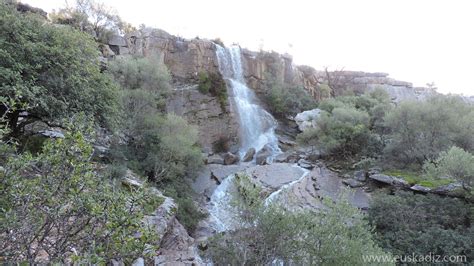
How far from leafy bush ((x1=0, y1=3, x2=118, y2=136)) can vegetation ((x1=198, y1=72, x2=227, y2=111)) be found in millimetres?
15800

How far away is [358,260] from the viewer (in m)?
8.61

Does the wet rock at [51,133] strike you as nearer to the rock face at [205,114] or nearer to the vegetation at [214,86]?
the rock face at [205,114]

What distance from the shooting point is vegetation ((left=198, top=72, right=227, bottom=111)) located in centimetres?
2811

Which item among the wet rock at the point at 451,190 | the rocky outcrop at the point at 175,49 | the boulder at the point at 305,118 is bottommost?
the wet rock at the point at 451,190

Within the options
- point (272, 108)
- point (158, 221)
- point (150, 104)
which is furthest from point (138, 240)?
point (272, 108)

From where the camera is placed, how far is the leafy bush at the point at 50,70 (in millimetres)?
9820

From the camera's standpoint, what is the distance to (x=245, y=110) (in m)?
29.0

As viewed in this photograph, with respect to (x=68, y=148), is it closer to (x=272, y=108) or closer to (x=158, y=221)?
(x=158, y=221)

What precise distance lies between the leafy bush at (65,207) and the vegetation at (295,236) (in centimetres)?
628

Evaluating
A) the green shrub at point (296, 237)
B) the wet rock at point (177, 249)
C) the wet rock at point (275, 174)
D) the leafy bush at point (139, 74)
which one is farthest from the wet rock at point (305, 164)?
the green shrub at point (296, 237)

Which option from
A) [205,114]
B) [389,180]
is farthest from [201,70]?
[389,180]

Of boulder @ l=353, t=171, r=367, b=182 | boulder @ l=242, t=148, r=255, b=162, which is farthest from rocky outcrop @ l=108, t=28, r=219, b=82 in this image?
boulder @ l=353, t=171, r=367, b=182

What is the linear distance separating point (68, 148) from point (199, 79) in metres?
25.8

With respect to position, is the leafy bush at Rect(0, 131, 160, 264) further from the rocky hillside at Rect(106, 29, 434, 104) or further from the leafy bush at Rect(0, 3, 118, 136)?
the rocky hillside at Rect(106, 29, 434, 104)
